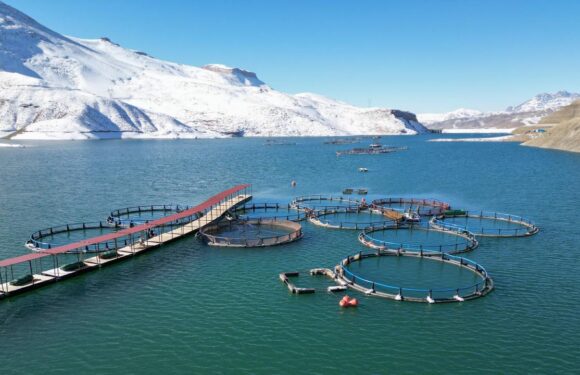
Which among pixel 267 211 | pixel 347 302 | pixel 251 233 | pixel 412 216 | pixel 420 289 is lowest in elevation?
pixel 420 289

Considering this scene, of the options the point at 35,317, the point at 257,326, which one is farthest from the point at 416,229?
the point at 35,317

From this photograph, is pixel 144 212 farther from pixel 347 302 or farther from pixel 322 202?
pixel 347 302

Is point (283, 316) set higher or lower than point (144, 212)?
lower

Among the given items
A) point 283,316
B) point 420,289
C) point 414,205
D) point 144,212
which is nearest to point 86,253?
point 144,212

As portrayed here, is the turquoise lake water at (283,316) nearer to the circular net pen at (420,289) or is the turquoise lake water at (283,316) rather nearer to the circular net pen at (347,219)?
the circular net pen at (420,289)

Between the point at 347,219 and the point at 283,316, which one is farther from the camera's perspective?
the point at 347,219

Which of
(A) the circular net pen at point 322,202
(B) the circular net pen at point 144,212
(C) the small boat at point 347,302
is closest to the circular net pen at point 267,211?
(A) the circular net pen at point 322,202
